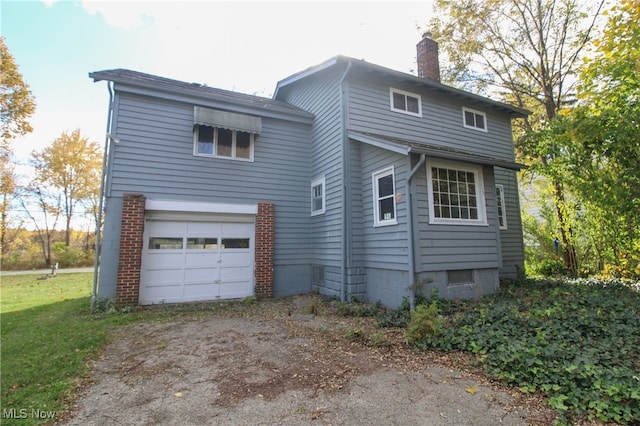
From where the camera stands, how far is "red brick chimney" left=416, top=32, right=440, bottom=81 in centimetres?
983

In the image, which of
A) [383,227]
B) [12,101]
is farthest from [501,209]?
[12,101]

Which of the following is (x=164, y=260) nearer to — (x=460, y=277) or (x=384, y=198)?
(x=384, y=198)

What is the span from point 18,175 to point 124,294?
21.1m

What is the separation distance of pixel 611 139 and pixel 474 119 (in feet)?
11.9

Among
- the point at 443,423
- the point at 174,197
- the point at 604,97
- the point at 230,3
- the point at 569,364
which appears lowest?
the point at 443,423

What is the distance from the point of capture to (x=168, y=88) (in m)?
7.93

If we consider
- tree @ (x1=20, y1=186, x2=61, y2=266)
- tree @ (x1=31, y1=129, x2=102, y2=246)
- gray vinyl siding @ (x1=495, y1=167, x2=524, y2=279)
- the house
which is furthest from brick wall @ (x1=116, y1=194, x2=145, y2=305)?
tree @ (x1=31, y1=129, x2=102, y2=246)

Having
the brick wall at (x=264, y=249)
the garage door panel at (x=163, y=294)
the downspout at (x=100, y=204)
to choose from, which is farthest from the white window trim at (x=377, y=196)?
the downspout at (x=100, y=204)

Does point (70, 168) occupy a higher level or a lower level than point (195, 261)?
higher

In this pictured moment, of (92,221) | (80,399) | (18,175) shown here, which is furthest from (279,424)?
(92,221)

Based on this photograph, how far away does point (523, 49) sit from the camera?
13234 millimetres

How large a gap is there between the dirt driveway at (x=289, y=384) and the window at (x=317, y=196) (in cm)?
439

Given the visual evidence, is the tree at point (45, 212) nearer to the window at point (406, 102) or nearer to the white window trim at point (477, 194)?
the window at point (406, 102)

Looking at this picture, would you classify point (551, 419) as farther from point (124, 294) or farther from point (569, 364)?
point (124, 294)
